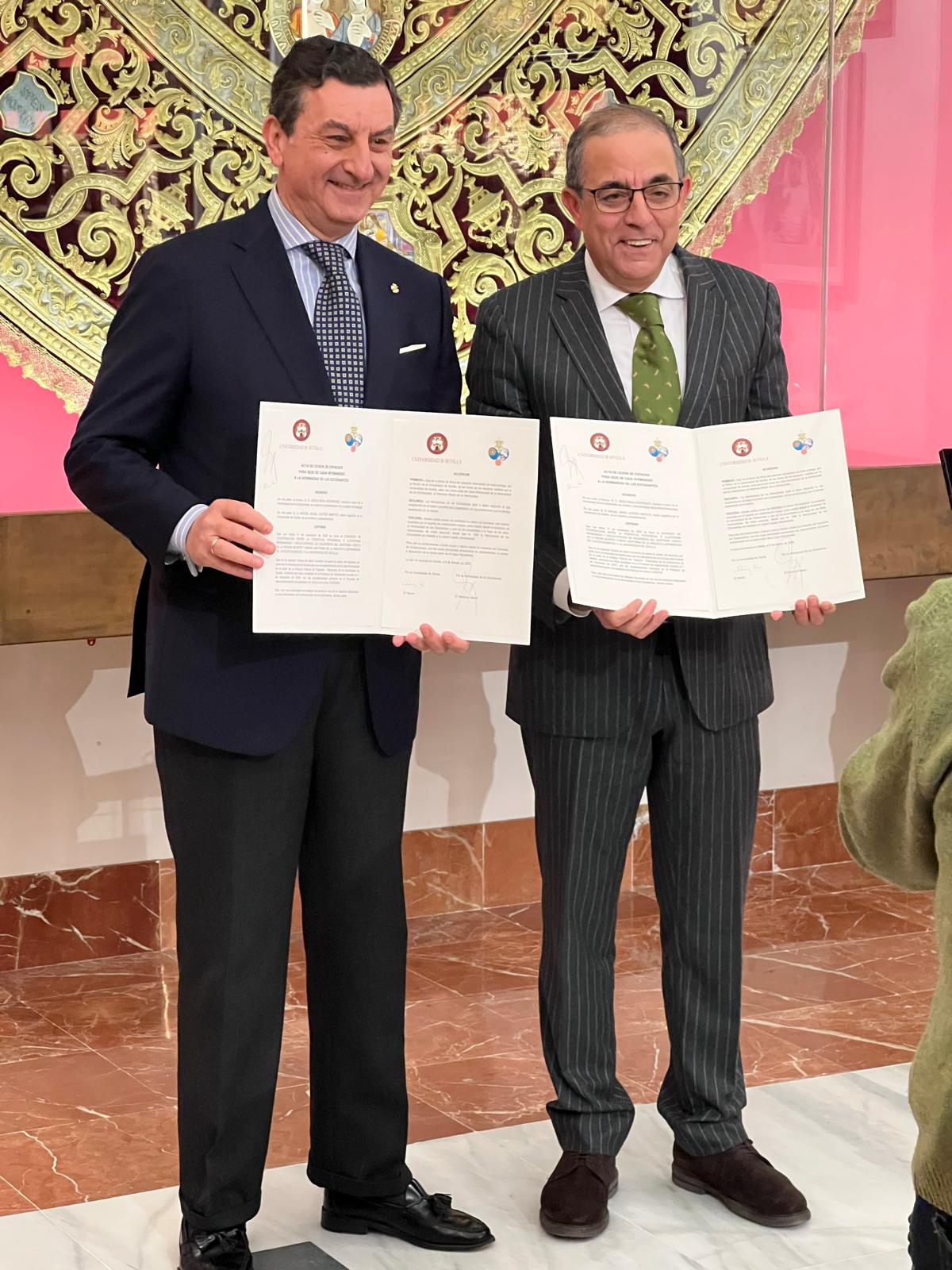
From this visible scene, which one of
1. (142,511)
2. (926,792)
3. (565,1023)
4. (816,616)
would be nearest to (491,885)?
(565,1023)

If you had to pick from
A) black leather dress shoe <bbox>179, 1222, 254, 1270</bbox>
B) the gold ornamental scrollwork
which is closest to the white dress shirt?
black leather dress shoe <bbox>179, 1222, 254, 1270</bbox>

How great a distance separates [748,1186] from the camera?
288 cm

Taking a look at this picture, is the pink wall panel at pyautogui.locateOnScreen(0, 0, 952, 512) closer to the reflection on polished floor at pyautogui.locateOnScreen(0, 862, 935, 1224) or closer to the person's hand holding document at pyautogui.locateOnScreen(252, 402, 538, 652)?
the reflection on polished floor at pyautogui.locateOnScreen(0, 862, 935, 1224)

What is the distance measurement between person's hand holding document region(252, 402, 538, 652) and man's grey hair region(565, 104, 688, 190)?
478 mm

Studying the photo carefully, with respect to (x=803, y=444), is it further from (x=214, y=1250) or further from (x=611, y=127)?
(x=214, y=1250)

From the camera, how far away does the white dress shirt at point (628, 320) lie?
9.09 ft

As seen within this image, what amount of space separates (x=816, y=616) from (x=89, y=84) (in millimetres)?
2137

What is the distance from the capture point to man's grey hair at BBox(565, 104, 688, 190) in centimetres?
272

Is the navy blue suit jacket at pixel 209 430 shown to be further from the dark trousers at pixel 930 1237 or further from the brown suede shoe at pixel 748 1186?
the dark trousers at pixel 930 1237

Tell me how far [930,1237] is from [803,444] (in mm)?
1315

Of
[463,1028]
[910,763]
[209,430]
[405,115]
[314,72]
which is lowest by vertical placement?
[463,1028]

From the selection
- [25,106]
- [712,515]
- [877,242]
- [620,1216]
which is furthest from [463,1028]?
[877,242]

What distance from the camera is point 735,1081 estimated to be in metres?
2.95

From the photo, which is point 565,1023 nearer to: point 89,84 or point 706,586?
point 706,586
